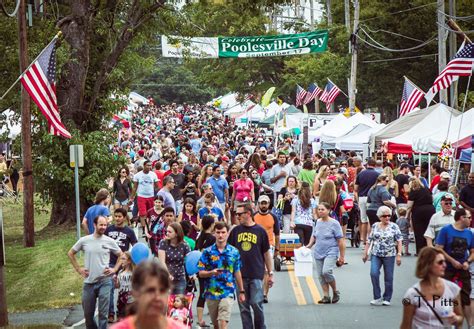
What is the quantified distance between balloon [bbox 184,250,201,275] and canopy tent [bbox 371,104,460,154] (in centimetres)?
1687

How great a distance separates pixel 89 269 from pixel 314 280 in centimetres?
684

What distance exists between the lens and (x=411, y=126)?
2991cm

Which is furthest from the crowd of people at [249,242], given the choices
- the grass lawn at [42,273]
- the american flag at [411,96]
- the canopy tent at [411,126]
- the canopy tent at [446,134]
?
the american flag at [411,96]

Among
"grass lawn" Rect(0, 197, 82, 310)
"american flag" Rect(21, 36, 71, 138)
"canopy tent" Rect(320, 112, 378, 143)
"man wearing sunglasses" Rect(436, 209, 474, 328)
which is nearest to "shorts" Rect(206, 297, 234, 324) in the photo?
"man wearing sunglasses" Rect(436, 209, 474, 328)

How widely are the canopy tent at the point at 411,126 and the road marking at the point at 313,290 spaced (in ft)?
36.2

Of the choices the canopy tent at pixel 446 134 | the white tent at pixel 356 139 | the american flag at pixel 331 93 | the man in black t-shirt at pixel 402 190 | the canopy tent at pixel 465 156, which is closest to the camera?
the man in black t-shirt at pixel 402 190

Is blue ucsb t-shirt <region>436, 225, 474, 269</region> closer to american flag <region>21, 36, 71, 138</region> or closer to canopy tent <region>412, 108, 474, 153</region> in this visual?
american flag <region>21, 36, 71, 138</region>

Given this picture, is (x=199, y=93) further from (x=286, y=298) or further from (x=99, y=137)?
(x=286, y=298)

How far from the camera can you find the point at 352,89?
46.6 metres

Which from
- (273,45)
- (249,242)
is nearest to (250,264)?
(249,242)

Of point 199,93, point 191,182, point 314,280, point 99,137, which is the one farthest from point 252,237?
point 199,93

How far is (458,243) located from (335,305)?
11.3 feet

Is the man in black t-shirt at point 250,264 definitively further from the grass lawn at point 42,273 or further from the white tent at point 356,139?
the white tent at point 356,139

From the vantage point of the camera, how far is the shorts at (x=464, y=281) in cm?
1245
